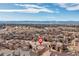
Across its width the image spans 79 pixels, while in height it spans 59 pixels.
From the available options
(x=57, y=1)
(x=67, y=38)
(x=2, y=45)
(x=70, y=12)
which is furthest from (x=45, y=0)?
(x=2, y=45)

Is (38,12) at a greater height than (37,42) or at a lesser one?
greater

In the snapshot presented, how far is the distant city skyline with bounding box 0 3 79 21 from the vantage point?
869mm

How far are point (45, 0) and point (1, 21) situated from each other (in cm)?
36

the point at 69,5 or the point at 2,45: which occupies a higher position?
the point at 69,5

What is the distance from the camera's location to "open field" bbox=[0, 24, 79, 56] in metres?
0.86

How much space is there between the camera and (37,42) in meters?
0.86

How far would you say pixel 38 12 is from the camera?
0.88 metres

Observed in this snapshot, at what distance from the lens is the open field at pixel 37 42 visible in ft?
2.82

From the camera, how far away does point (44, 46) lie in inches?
33.8

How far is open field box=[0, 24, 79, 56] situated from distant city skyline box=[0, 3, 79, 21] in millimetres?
52

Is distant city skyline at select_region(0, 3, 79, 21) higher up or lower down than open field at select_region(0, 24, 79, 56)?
higher up

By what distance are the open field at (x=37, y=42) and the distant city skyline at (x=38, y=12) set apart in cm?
5

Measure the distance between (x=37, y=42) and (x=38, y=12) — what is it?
219mm

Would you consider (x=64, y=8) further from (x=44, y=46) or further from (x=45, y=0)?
(x=44, y=46)
